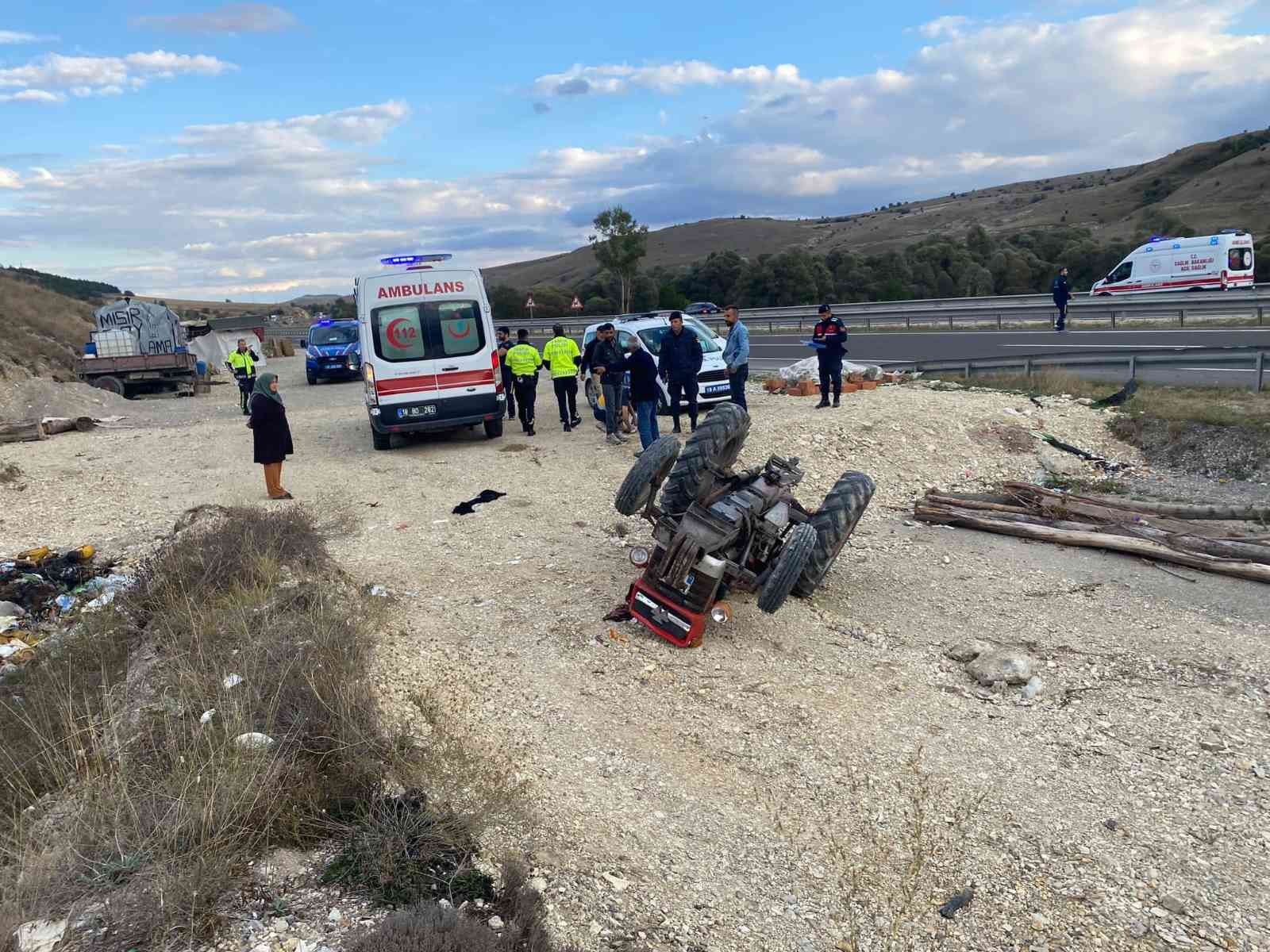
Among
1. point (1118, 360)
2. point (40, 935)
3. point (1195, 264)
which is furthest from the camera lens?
point (1195, 264)

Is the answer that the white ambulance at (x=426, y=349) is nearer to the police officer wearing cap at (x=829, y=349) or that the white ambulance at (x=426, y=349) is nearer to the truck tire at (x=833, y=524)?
the police officer wearing cap at (x=829, y=349)

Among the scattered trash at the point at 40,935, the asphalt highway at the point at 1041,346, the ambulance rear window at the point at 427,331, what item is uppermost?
the ambulance rear window at the point at 427,331

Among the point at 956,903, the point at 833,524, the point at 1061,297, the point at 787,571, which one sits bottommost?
the point at 956,903

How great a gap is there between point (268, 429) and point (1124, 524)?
31.4 feet

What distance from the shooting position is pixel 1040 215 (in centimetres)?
8181

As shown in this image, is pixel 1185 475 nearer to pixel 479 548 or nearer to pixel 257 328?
pixel 479 548

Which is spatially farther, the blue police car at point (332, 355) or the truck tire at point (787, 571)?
the blue police car at point (332, 355)

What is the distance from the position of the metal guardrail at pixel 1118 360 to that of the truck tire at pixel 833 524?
10.3 m

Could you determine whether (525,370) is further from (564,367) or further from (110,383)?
(110,383)

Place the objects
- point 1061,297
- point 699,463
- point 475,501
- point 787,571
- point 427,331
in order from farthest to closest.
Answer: point 1061,297, point 427,331, point 475,501, point 699,463, point 787,571

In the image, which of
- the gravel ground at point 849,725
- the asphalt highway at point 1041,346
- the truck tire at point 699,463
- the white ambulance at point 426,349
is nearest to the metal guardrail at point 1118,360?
the asphalt highway at point 1041,346

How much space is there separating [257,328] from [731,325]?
83.1 ft

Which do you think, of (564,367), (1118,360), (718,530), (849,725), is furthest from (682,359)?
(1118,360)

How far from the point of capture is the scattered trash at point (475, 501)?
10.3 m
